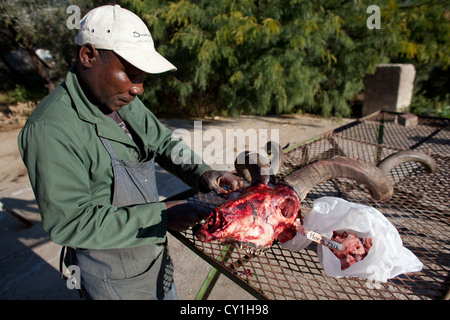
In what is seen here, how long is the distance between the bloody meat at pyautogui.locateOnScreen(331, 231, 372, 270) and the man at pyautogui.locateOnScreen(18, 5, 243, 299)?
0.61 metres

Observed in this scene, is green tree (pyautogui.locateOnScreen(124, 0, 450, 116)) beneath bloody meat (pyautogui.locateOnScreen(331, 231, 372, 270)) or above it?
above

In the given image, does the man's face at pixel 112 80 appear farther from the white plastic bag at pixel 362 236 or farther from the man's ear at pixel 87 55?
the white plastic bag at pixel 362 236

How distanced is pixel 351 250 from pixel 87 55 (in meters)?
1.52

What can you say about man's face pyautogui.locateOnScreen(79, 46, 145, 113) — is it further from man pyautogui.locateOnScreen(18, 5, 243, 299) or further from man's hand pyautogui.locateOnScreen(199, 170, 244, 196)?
man's hand pyautogui.locateOnScreen(199, 170, 244, 196)

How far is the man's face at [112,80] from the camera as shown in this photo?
1306mm

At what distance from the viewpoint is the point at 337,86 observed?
26.1 ft

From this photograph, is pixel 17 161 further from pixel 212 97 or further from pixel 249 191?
pixel 249 191

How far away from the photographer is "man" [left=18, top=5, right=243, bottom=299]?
1189 mm

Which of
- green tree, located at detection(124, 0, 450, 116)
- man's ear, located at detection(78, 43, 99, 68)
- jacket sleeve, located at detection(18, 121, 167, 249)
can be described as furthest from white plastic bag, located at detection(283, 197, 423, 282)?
green tree, located at detection(124, 0, 450, 116)

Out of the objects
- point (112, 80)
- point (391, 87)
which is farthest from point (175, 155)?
point (391, 87)

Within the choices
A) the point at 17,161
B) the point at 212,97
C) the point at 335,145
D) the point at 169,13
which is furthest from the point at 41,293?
the point at 212,97

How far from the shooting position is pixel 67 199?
1.19 m

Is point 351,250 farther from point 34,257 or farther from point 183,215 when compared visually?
point 34,257

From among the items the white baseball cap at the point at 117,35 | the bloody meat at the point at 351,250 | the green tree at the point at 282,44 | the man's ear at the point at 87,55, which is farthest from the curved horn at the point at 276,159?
the green tree at the point at 282,44
